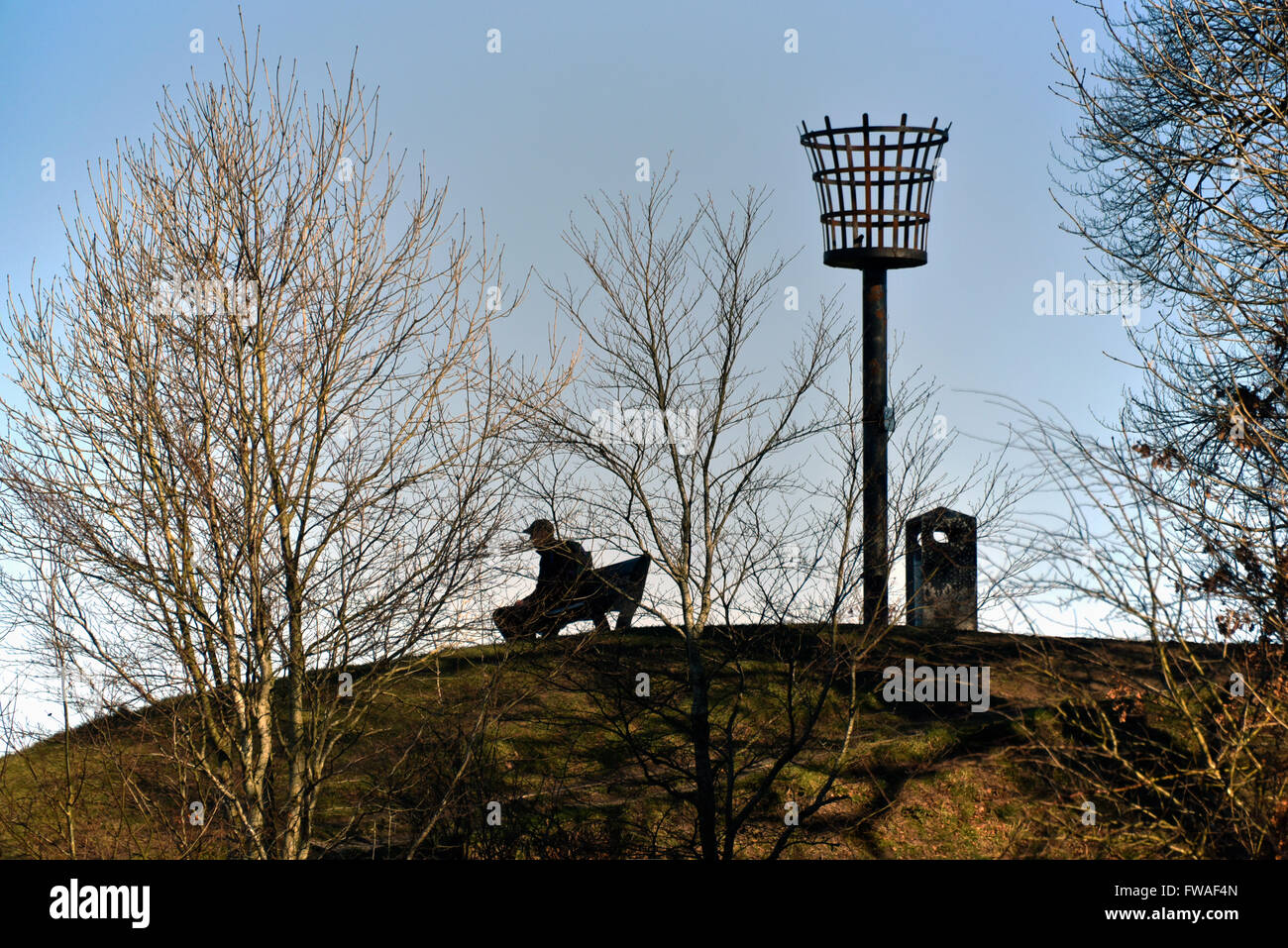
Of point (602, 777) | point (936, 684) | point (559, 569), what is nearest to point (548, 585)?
point (559, 569)

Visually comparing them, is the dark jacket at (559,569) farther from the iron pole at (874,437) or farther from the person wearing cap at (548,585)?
the iron pole at (874,437)

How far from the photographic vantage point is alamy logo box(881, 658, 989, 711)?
622 inches

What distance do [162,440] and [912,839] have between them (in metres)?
9.07

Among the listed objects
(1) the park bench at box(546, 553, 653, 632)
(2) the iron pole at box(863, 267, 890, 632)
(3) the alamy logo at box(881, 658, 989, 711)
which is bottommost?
(3) the alamy logo at box(881, 658, 989, 711)

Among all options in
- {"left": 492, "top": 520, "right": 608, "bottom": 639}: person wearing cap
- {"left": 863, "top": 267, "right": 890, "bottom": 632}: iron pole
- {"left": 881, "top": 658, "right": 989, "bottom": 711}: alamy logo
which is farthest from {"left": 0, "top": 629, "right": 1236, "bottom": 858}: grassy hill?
{"left": 863, "top": 267, "right": 890, "bottom": 632}: iron pole

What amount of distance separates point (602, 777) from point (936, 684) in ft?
16.0

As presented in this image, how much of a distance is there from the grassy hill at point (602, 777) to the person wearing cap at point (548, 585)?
464 millimetres
